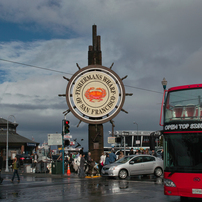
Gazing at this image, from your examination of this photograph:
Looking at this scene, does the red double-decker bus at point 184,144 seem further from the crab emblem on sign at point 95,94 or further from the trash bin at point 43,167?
the trash bin at point 43,167

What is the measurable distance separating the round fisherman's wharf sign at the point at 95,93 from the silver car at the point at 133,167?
571cm

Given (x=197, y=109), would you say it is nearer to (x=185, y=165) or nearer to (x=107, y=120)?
(x=185, y=165)

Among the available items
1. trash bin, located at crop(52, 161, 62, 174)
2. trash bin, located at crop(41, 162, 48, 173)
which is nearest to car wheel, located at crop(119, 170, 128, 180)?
trash bin, located at crop(52, 161, 62, 174)

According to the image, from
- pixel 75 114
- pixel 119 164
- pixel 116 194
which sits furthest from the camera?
pixel 75 114

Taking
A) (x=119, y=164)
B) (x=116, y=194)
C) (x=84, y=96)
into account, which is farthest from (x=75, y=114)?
(x=116, y=194)

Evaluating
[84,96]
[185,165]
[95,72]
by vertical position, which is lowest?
[185,165]

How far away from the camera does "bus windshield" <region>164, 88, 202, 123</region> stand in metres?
10.3

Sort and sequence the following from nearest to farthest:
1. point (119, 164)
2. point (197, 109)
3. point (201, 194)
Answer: point (201, 194) → point (197, 109) → point (119, 164)

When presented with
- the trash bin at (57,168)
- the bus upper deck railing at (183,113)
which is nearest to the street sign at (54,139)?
the trash bin at (57,168)

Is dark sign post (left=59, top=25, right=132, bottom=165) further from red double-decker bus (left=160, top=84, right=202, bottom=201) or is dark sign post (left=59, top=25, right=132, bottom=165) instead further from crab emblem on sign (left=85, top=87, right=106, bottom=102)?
red double-decker bus (left=160, top=84, right=202, bottom=201)

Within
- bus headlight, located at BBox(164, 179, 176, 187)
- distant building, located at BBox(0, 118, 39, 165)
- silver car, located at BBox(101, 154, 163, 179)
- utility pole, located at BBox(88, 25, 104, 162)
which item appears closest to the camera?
bus headlight, located at BBox(164, 179, 176, 187)

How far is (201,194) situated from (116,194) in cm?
458

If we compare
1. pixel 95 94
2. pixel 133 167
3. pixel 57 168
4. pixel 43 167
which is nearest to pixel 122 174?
pixel 133 167

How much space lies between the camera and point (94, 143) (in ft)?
88.4
